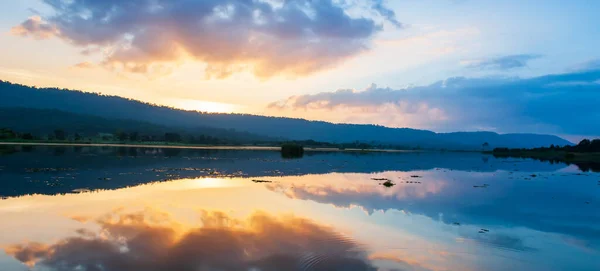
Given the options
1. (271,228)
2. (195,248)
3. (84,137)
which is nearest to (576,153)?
(271,228)

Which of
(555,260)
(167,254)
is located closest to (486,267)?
(555,260)

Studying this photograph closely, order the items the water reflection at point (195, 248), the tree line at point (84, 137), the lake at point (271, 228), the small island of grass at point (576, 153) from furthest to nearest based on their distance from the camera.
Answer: the small island of grass at point (576, 153) < the tree line at point (84, 137) < the lake at point (271, 228) < the water reflection at point (195, 248)

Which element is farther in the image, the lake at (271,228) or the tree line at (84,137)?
the tree line at (84,137)

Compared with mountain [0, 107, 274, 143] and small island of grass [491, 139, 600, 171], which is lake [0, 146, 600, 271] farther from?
mountain [0, 107, 274, 143]

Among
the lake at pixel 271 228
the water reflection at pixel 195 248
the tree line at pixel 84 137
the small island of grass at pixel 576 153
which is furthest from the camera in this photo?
the small island of grass at pixel 576 153

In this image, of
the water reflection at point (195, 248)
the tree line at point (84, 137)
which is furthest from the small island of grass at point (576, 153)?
the tree line at point (84, 137)

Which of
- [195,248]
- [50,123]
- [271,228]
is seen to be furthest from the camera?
[50,123]

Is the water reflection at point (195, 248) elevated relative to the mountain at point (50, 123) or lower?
lower

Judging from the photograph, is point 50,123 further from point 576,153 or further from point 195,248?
point 576,153

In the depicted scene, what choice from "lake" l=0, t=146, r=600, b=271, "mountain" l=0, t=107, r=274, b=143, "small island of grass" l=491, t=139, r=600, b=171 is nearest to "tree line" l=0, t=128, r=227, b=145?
"mountain" l=0, t=107, r=274, b=143

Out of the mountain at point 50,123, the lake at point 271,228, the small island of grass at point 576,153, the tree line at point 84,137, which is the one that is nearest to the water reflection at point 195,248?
the lake at point 271,228

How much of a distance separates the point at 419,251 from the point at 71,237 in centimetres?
1064

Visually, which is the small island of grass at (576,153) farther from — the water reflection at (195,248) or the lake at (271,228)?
the water reflection at (195,248)

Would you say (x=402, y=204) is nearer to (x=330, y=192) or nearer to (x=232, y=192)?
(x=330, y=192)
